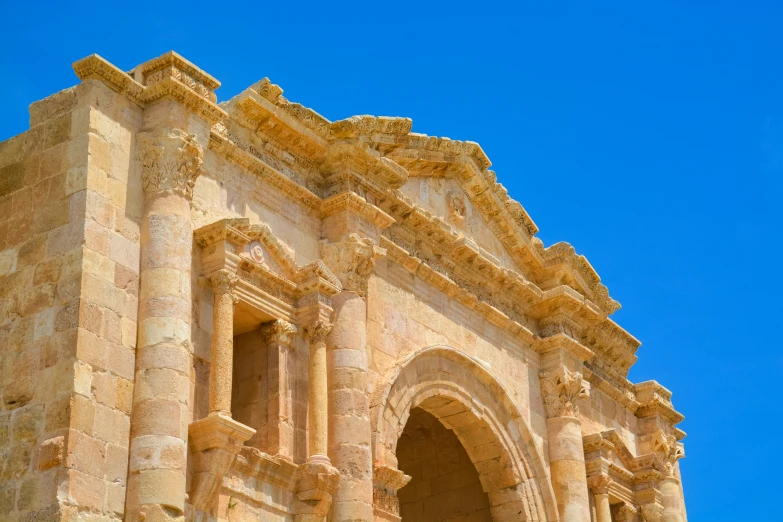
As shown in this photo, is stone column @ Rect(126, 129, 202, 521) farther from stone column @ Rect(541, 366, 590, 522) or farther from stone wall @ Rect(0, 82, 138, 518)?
stone column @ Rect(541, 366, 590, 522)

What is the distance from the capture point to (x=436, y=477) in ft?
62.6

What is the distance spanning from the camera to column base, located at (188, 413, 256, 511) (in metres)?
12.3

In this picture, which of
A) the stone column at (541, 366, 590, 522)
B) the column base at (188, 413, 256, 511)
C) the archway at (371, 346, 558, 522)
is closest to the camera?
the column base at (188, 413, 256, 511)

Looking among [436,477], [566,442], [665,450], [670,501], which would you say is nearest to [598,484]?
[566,442]

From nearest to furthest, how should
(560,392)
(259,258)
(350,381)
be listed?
(259,258), (350,381), (560,392)

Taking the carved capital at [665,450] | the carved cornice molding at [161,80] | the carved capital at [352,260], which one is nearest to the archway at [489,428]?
the carved capital at [352,260]

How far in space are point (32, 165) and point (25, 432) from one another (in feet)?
9.60

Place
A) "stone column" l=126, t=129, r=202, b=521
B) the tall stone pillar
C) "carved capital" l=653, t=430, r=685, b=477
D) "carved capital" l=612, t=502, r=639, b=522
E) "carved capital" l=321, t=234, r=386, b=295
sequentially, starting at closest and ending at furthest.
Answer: "stone column" l=126, t=129, r=202, b=521 < the tall stone pillar < "carved capital" l=321, t=234, r=386, b=295 < "carved capital" l=612, t=502, r=639, b=522 < "carved capital" l=653, t=430, r=685, b=477

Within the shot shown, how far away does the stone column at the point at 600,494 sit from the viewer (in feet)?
61.9

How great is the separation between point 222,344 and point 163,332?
2.83 feet

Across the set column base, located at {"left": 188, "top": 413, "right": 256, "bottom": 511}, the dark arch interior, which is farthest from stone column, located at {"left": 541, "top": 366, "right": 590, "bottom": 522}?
column base, located at {"left": 188, "top": 413, "right": 256, "bottom": 511}

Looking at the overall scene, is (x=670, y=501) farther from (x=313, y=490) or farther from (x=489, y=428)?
(x=313, y=490)

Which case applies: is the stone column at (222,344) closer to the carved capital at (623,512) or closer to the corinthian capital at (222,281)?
the corinthian capital at (222,281)

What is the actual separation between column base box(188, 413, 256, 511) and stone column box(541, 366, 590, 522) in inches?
266
